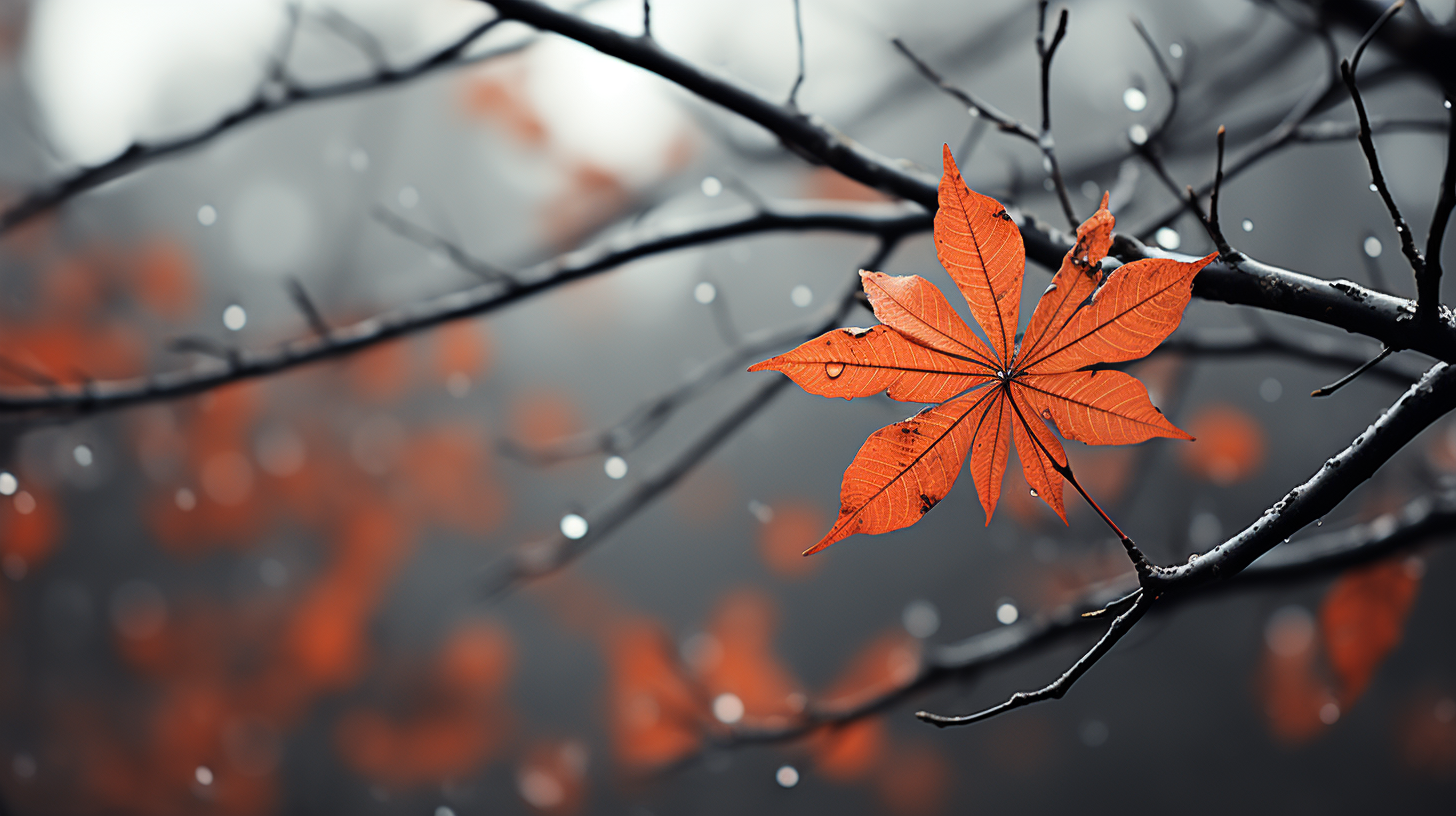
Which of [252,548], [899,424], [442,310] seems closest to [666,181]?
[442,310]

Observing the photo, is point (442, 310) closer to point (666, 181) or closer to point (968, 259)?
point (968, 259)

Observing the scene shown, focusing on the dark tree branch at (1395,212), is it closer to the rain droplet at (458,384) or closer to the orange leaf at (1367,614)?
the orange leaf at (1367,614)

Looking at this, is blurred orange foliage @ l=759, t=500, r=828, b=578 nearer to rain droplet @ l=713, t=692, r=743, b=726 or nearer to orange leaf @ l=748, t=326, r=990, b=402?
rain droplet @ l=713, t=692, r=743, b=726

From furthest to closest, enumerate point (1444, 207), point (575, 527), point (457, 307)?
point (575, 527)
point (457, 307)
point (1444, 207)

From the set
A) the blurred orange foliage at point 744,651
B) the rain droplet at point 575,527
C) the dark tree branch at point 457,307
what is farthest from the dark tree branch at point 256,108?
the blurred orange foliage at point 744,651

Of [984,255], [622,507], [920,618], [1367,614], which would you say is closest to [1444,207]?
[984,255]

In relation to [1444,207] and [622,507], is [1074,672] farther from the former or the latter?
[622,507]

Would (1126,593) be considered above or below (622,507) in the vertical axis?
above

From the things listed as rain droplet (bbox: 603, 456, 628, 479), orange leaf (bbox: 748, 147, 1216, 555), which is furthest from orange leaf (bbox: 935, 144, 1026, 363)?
rain droplet (bbox: 603, 456, 628, 479)
